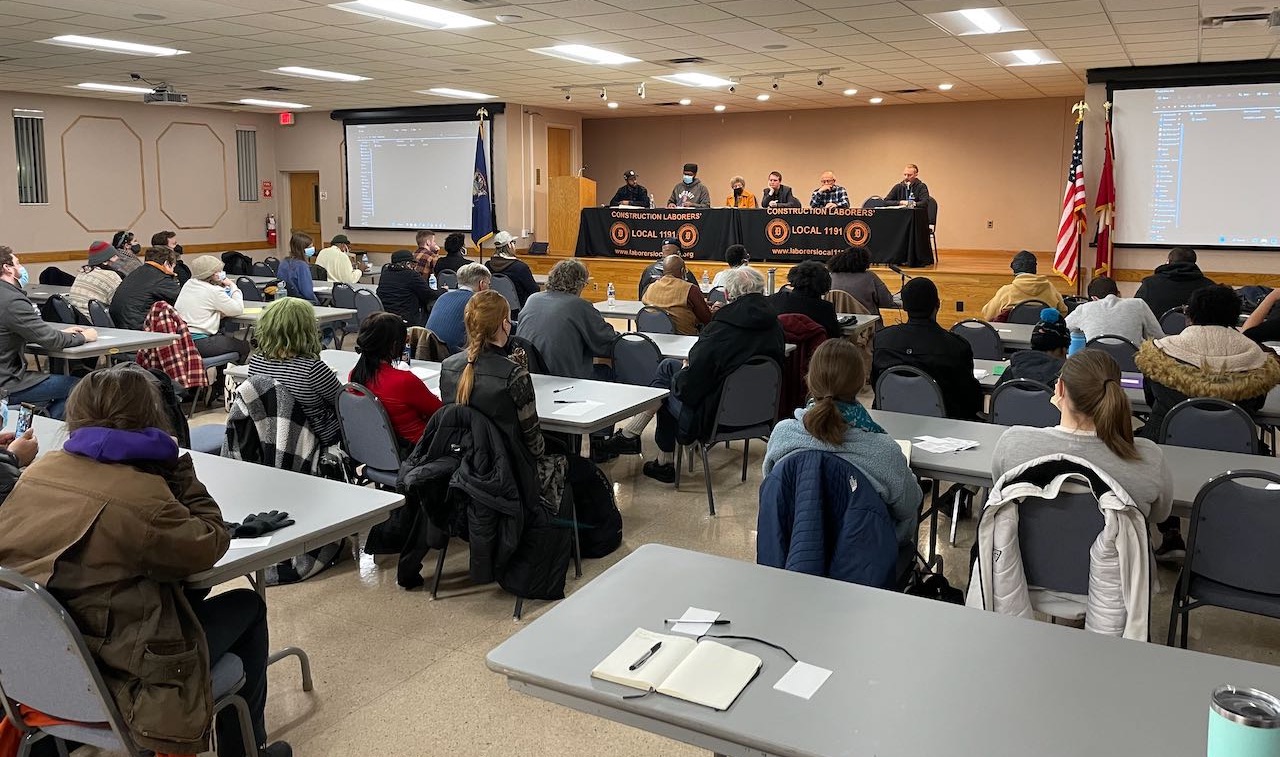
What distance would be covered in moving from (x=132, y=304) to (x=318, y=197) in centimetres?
1094

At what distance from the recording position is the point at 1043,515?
8.75ft

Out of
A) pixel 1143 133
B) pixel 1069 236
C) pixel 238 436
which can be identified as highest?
pixel 1143 133

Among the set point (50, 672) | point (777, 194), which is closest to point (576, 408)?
point (50, 672)

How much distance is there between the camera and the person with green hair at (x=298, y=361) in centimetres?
409

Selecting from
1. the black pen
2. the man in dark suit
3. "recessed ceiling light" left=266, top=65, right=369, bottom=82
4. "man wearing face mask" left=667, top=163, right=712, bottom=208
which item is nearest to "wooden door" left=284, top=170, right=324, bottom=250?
"recessed ceiling light" left=266, top=65, right=369, bottom=82

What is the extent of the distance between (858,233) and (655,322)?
221 inches

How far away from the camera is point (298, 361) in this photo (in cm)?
416

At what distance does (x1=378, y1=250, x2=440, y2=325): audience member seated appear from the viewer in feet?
27.9

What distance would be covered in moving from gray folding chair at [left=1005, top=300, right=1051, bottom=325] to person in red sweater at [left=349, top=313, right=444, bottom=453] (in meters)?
4.98

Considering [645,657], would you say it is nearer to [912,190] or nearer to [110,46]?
[110,46]

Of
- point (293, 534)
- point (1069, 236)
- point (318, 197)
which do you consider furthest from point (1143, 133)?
point (318, 197)

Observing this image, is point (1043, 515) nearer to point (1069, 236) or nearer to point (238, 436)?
point (238, 436)

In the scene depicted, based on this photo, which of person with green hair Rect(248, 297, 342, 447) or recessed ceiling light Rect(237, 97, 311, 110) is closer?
person with green hair Rect(248, 297, 342, 447)

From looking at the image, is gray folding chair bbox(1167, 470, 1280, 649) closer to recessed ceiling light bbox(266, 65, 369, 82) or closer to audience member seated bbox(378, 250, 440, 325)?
audience member seated bbox(378, 250, 440, 325)
